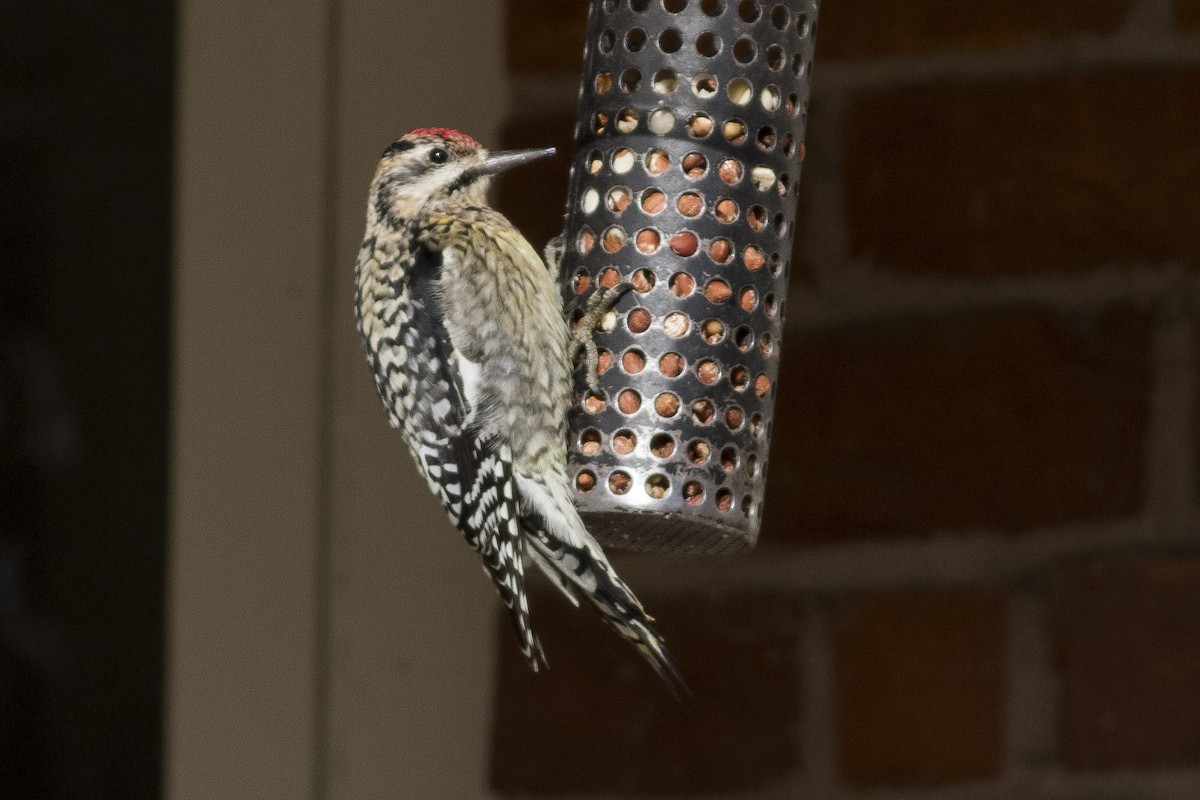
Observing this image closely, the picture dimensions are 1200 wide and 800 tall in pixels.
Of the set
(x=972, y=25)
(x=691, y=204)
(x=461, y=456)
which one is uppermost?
(x=972, y=25)

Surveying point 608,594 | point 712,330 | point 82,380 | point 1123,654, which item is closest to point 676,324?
point 712,330

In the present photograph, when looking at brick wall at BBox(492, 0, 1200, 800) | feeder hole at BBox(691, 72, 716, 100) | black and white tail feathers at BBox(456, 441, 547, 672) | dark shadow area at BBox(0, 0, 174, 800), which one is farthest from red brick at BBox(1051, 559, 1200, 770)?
dark shadow area at BBox(0, 0, 174, 800)

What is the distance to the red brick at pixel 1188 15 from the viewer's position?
2.15 metres

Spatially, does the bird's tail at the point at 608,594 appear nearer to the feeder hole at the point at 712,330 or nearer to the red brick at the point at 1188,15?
the feeder hole at the point at 712,330

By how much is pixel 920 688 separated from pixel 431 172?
73 centimetres

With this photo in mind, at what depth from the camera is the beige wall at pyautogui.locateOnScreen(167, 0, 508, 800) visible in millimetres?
2340

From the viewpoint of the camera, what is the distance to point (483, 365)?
1.90 meters

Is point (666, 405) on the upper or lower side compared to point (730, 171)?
lower

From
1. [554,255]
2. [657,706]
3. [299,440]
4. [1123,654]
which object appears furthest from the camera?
[299,440]

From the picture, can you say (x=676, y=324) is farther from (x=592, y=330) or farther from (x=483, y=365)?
(x=483, y=365)

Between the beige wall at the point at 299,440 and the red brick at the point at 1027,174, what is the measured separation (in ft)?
1.47

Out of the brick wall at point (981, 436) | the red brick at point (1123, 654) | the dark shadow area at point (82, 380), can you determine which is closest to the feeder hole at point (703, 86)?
the brick wall at point (981, 436)

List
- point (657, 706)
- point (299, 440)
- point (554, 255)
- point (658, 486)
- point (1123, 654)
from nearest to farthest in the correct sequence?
point (658, 486) → point (554, 255) → point (1123, 654) → point (657, 706) → point (299, 440)

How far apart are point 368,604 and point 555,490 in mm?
643
